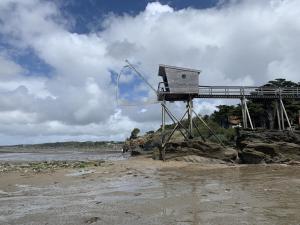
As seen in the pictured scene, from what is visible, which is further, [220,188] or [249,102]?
[249,102]

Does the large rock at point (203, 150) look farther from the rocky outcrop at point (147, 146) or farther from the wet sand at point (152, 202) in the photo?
the wet sand at point (152, 202)

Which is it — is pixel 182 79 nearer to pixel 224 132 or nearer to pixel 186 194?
pixel 224 132

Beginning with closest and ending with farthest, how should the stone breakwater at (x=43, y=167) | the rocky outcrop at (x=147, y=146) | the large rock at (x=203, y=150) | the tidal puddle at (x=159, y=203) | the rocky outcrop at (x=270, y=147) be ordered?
1. the tidal puddle at (x=159, y=203)
2. the stone breakwater at (x=43, y=167)
3. the rocky outcrop at (x=270, y=147)
4. the large rock at (x=203, y=150)
5. the rocky outcrop at (x=147, y=146)

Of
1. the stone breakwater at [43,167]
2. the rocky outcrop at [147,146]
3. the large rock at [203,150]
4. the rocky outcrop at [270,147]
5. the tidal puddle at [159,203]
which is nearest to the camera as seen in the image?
the tidal puddle at [159,203]

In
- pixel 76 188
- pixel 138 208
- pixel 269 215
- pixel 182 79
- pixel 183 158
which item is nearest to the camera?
pixel 269 215

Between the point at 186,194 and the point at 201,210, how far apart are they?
386 centimetres

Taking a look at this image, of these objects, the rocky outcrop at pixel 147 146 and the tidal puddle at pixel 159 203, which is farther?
the rocky outcrop at pixel 147 146

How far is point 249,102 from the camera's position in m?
62.8

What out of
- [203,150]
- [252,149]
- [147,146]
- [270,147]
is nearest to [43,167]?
[203,150]

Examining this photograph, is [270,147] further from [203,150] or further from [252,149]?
[203,150]

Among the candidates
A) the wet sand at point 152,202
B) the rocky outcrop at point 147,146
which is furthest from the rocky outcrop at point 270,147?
the wet sand at point 152,202

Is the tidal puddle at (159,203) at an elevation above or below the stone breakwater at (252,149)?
below

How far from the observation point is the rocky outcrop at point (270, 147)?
35594 mm

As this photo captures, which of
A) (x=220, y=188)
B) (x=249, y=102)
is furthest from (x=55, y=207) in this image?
(x=249, y=102)
